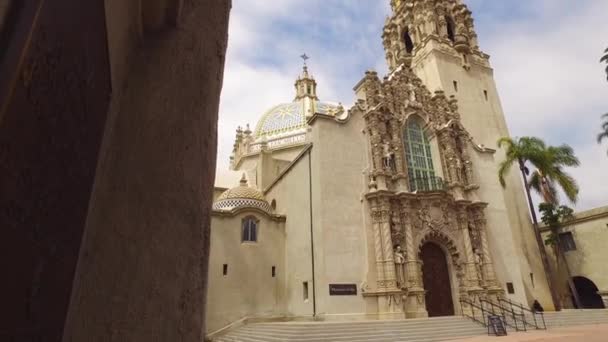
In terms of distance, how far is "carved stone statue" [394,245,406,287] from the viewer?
15164 millimetres

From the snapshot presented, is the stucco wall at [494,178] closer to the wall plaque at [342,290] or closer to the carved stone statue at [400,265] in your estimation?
the carved stone statue at [400,265]

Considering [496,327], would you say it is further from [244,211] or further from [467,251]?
[244,211]

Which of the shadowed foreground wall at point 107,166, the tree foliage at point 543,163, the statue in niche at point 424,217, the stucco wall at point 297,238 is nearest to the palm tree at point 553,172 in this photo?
the tree foliage at point 543,163

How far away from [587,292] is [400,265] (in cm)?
1757

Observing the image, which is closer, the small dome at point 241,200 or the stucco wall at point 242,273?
the stucco wall at point 242,273

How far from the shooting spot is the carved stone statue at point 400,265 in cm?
1516

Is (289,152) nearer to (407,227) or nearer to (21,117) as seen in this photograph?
(407,227)

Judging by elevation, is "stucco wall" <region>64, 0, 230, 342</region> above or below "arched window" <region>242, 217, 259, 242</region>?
below

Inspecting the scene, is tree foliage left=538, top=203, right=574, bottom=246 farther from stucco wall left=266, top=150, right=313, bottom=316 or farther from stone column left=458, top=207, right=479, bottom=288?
stucco wall left=266, top=150, right=313, bottom=316

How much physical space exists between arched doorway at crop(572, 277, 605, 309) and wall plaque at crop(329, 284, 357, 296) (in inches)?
714

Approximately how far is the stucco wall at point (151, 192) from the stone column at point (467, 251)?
58.1 ft

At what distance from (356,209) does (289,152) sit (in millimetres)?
12838

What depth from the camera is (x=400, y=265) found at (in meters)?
15.4

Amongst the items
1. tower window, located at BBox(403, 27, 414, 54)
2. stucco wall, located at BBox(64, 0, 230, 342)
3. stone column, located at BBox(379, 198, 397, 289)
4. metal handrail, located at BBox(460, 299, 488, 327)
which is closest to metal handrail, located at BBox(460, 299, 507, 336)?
metal handrail, located at BBox(460, 299, 488, 327)
